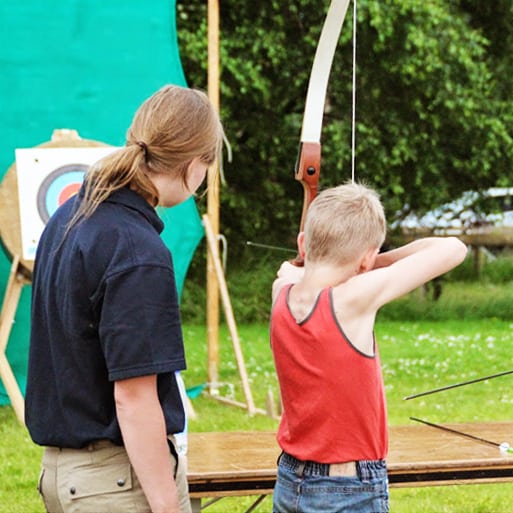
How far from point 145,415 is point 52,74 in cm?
377

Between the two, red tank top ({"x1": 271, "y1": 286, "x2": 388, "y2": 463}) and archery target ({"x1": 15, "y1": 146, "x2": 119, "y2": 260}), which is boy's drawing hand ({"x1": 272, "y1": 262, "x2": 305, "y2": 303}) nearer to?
red tank top ({"x1": 271, "y1": 286, "x2": 388, "y2": 463})

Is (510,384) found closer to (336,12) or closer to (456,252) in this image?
(336,12)

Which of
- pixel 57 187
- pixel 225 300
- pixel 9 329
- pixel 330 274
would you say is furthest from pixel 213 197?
pixel 330 274

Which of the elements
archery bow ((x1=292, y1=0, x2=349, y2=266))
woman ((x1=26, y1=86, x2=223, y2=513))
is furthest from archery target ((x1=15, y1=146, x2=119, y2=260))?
woman ((x1=26, y1=86, x2=223, y2=513))

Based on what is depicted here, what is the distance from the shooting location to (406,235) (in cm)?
1014

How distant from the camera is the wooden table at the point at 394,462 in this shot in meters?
2.10

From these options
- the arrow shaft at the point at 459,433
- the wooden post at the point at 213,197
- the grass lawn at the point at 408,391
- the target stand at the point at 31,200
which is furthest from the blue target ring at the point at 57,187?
the arrow shaft at the point at 459,433

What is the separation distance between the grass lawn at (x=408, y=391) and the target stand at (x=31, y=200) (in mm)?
516

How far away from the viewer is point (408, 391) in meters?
5.29

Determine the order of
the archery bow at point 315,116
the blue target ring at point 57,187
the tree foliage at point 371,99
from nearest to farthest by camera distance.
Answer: the archery bow at point 315,116 → the blue target ring at point 57,187 → the tree foliage at point 371,99

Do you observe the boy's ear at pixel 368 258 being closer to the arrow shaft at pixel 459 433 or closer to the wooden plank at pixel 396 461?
the wooden plank at pixel 396 461

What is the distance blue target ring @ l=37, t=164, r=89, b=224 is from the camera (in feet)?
14.3

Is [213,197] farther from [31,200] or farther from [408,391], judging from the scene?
[408,391]

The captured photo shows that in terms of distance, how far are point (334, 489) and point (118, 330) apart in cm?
47
